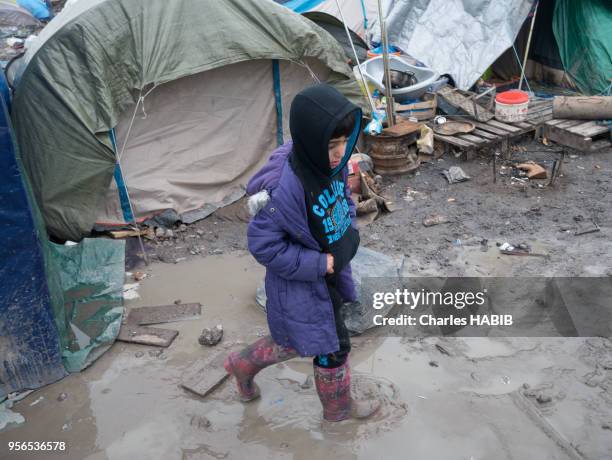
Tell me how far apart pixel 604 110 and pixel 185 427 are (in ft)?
21.5

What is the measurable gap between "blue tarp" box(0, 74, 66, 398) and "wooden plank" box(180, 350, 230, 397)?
0.85 metres

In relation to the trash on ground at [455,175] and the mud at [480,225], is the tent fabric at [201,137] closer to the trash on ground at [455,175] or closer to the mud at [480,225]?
the mud at [480,225]

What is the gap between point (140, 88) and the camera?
555 cm

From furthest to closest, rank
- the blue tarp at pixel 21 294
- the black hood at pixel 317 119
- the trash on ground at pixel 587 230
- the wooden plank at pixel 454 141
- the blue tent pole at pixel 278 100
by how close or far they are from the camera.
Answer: the wooden plank at pixel 454 141 → the blue tent pole at pixel 278 100 → the trash on ground at pixel 587 230 → the blue tarp at pixel 21 294 → the black hood at pixel 317 119

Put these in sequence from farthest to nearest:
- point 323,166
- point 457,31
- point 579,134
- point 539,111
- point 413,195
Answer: point 457,31 → point 539,111 → point 579,134 → point 413,195 → point 323,166

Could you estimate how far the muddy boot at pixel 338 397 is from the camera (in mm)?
3078

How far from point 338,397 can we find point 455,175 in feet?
13.7

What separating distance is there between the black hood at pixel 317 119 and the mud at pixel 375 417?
63.7 inches

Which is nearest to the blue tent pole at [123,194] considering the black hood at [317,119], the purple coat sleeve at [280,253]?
the purple coat sleeve at [280,253]

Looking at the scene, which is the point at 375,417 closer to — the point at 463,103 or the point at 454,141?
the point at 454,141

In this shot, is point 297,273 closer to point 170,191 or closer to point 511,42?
point 170,191

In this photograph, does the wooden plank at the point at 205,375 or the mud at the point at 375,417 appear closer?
the mud at the point at 375,417

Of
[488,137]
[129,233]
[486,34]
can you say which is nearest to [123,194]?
[129,233]

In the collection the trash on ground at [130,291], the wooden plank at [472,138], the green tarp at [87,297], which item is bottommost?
the wooden plank at [472,138]
